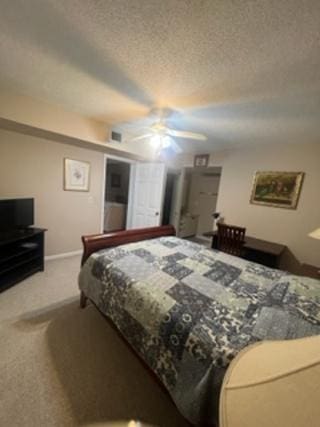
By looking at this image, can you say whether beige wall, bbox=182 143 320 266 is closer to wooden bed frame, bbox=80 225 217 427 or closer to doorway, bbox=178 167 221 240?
doorway, bbox=178 167 221 240

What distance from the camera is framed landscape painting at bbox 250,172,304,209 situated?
120 inches

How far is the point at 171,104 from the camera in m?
2.10

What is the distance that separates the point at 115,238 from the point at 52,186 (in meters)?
1.71

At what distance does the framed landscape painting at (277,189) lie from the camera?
3.04 metres

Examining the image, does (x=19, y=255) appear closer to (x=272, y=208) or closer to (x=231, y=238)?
(x=231, y=238)

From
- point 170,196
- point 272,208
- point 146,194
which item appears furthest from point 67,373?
point 170,196

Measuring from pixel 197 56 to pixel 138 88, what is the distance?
694mm

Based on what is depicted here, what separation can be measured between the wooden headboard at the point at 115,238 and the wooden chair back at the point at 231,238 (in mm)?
789

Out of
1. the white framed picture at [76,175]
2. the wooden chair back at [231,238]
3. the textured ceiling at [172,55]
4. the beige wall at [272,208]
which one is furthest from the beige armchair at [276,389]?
the white framed picture at [76,175]

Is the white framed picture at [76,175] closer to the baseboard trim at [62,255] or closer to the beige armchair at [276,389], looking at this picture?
the baseboard trim at [62,255]

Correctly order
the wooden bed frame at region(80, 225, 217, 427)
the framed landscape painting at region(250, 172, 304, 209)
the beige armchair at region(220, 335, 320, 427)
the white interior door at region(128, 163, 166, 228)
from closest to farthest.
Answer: the beige armchair at region(220, 335, 320, 427) < the wooden bed frame at region(80, 225, 217, 427) < the framed landscape painting at region(250, 172, 304, 209) < the white interior door at region(128, 163, 166, 228)

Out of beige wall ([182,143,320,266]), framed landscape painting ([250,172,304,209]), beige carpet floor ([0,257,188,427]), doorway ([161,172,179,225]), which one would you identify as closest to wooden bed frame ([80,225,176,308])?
beige carpet floor ([0,257,188,427])

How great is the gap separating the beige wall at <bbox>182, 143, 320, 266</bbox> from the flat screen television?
338 cm

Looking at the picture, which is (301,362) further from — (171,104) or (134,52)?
(171,104)
